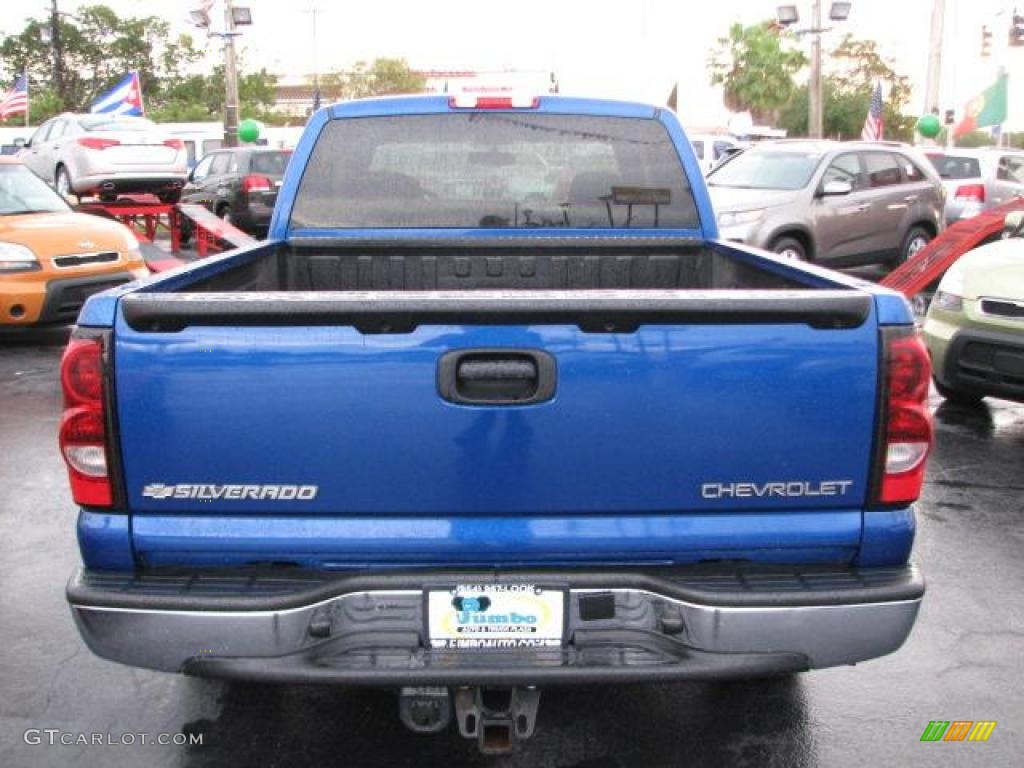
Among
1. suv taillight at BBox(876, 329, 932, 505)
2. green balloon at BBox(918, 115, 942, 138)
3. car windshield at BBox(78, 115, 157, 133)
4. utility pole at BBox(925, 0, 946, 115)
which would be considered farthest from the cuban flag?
suv taillight at BBox(876, 329, 932, 505)

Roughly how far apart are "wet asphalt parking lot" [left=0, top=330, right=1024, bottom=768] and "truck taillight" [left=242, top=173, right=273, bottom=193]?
46.7 feet

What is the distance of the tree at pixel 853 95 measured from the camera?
5906 centimetres

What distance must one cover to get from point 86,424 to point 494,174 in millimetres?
2098

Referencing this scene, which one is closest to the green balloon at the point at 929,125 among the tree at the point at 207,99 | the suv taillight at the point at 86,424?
the suv taillight at the point at 86,424

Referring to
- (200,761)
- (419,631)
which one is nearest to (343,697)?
(200,761)

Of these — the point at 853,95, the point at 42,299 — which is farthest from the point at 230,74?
the point at 853,95

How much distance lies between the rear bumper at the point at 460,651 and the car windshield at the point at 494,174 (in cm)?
196

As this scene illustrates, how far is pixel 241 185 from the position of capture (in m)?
18.2

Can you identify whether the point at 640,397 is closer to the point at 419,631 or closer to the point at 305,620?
the point at 419,631

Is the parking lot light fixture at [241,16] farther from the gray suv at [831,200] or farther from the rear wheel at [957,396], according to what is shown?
the rear wheel at [957,396]

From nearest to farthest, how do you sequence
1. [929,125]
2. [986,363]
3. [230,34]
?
[986,363] → [929,125] → [230,34]

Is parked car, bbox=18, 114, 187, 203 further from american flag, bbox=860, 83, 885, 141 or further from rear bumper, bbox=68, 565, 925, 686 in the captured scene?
american flag, bbox=860, 83, 885, 141

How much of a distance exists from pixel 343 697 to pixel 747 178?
1082cm

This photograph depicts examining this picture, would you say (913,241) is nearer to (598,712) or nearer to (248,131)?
(598,712)
